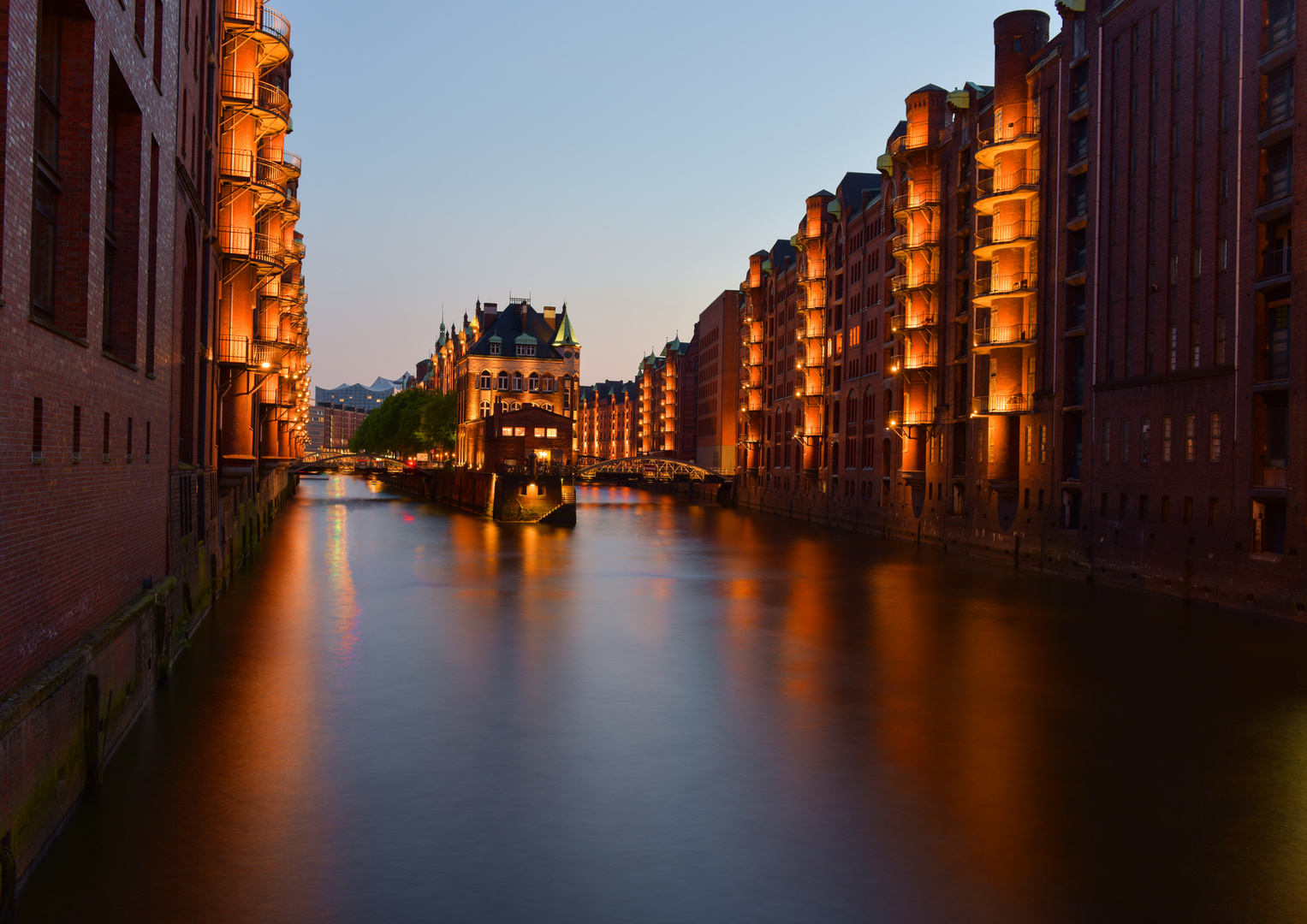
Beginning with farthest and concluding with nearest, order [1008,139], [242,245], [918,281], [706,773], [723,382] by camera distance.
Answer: [723,382] < [918,281] < [1008,139] < [242,245] < [706,773]

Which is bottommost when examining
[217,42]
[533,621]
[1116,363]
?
[533,621]

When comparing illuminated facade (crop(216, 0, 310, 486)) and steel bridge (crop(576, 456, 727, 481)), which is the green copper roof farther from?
illuminated facade (crop(216, 0, 310, 486))

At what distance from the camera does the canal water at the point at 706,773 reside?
41.3 feet

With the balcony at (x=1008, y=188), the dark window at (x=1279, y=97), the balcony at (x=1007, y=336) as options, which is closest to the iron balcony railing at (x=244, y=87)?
the balcony at (x=1008, y=188)

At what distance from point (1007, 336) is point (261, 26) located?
36.0 metres

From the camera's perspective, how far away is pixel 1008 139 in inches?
2090

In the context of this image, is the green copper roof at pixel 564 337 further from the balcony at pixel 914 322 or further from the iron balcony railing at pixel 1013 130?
the iron balcony railing at pixel 1013 130

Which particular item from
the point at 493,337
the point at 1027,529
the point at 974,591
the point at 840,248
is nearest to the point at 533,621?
the point at 974,591

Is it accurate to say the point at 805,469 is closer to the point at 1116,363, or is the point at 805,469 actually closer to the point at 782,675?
the point at 1116,363

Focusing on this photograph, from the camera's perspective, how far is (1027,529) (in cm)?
5216

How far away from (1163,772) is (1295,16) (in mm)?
27430

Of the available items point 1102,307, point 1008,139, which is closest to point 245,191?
point 1102,307

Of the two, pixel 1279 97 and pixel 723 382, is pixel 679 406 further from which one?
pixel 1279 97

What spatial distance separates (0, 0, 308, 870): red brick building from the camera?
462 inches
